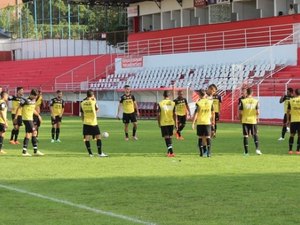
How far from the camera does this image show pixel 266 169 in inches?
629

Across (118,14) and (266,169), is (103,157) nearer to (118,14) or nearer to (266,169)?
(266,169)

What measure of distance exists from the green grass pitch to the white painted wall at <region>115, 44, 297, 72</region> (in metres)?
19.6

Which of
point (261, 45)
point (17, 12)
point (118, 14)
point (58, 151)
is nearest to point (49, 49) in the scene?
point (118, 14)

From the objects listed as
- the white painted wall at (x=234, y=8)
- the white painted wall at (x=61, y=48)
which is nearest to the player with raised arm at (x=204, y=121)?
the white painted wall at (x=234, y=8)

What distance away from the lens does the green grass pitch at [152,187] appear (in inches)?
401

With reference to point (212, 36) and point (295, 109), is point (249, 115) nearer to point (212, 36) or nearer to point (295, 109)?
point (295, 109)

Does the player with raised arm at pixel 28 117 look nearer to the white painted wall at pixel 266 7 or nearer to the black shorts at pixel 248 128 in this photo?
the black shorts at pixel 248 128

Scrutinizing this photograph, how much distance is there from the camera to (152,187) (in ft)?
43.4

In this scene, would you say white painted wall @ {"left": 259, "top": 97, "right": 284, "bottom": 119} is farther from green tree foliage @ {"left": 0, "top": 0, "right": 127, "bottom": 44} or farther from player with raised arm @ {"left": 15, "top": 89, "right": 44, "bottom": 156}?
green tree foliage @ {"left": 0, "top": 0, "right": 127, "bottom": 44}

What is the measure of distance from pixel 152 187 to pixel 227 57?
32581 millimetres

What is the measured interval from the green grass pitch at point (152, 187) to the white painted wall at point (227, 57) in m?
19.6

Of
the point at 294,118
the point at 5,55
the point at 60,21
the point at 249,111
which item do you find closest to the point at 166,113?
the point at 249,111

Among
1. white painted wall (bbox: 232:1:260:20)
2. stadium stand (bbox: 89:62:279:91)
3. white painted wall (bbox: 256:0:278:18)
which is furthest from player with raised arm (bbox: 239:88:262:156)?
white painted wall (bbox: 232:1:260:20)

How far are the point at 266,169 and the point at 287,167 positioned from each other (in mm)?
682
